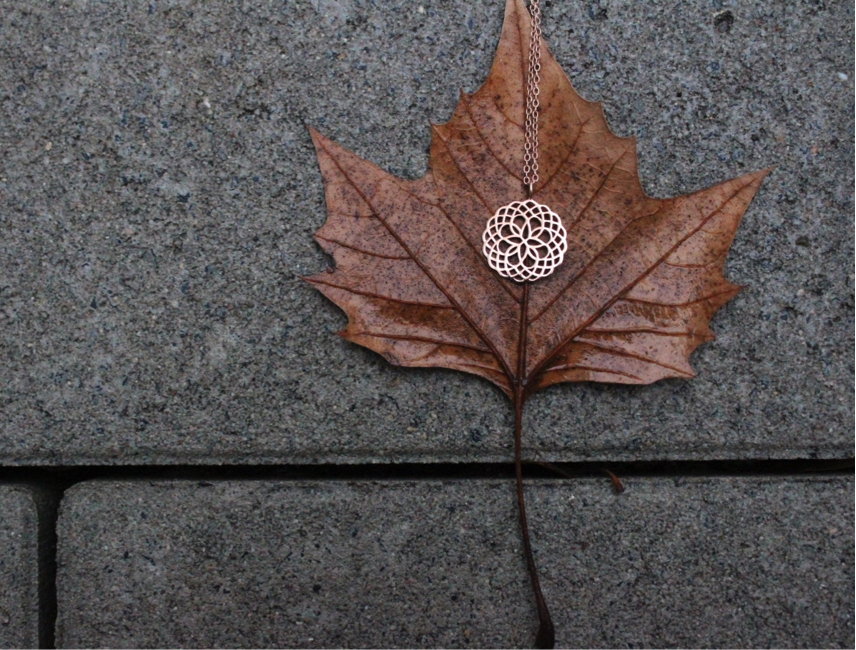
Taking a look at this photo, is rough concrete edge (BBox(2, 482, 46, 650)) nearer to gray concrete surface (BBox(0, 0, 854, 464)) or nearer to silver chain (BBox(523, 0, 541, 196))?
gray concrete surface (BBox(0, 0, 854, 464))

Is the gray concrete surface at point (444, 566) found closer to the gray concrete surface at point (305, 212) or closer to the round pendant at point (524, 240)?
the gray concrete surface at point (305, 212)

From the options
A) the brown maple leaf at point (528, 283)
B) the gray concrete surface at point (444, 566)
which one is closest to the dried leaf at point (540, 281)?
the brown maple leaf at point (528, 283)

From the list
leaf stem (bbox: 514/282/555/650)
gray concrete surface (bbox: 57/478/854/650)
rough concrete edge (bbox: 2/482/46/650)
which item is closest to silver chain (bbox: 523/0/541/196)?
leaf stem (bbox: 514/282/555/650)

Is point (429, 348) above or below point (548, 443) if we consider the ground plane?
above

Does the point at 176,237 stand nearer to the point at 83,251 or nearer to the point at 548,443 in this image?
the point at 83,251

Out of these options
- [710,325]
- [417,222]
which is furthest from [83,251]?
[710,325]

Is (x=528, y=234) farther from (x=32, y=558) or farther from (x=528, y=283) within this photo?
(x=32, y=558)
